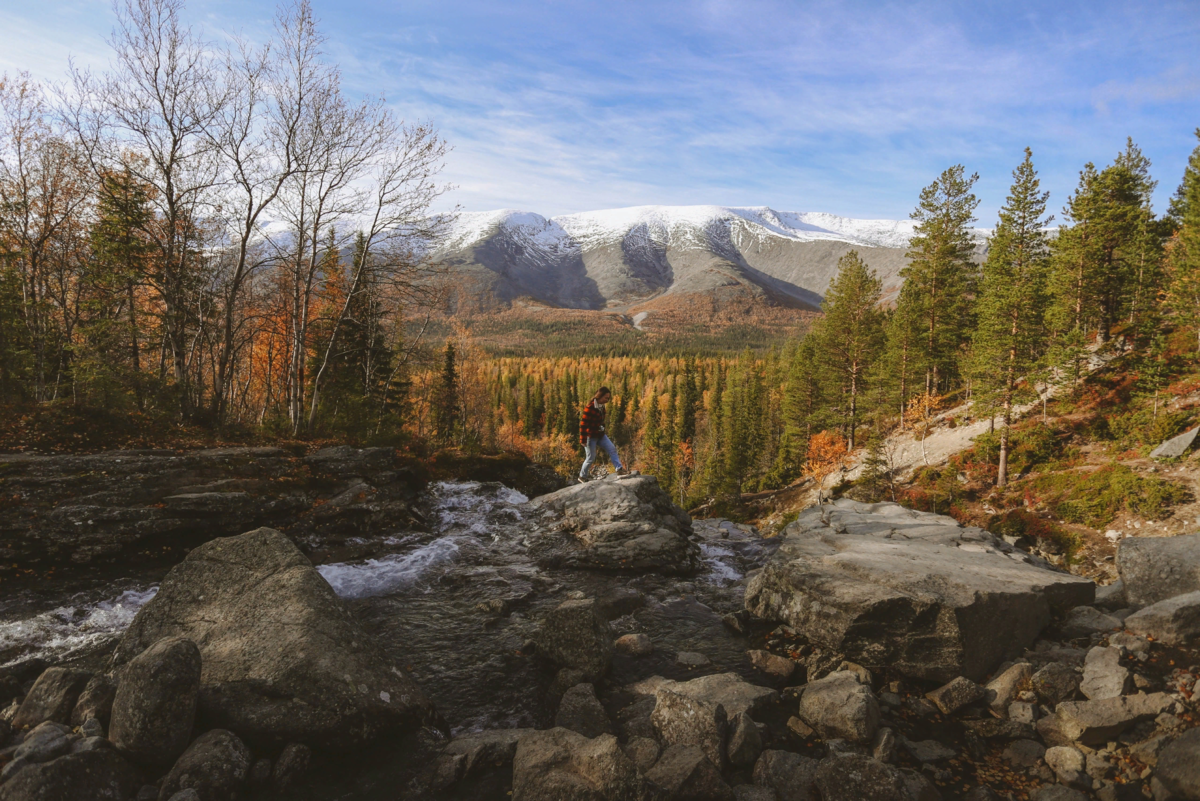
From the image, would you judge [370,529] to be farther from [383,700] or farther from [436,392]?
[436,392]

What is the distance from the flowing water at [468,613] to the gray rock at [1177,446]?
18.4 m

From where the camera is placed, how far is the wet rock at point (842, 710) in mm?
6625

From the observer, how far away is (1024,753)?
632cm

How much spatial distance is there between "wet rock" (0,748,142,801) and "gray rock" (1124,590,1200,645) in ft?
47.1

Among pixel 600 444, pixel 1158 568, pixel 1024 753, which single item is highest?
pixel 600 444

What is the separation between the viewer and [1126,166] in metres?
40.3

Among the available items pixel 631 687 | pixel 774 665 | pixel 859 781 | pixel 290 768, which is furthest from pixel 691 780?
pixel 290 768

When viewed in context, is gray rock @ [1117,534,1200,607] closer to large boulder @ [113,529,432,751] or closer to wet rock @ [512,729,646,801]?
wet rock @ [512,729,646,801]

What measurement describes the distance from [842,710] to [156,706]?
27.4 feet

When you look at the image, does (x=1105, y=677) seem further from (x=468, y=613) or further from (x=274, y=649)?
(x=274, y=649)

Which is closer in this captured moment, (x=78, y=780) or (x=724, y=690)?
Result: (x=78, y=780)

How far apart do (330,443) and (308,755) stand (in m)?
13.7

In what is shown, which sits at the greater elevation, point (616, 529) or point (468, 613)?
point (616, 529)

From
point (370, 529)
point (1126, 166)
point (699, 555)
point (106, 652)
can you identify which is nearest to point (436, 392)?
point (370, 529)
